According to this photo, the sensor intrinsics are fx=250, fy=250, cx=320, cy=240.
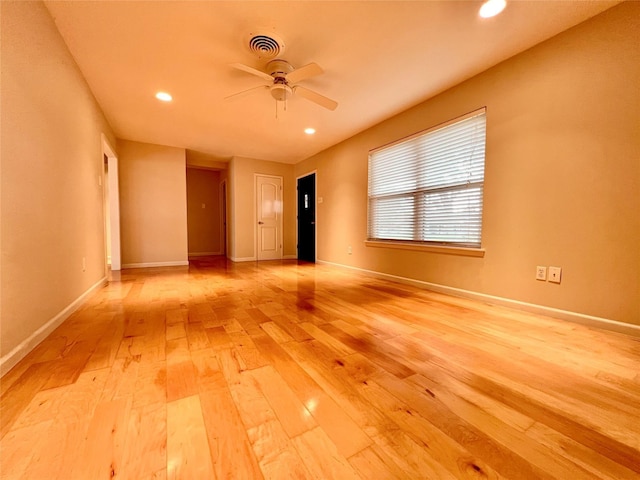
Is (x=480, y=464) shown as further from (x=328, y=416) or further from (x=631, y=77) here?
(x=631, y=77)

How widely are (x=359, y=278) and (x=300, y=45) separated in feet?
9.47

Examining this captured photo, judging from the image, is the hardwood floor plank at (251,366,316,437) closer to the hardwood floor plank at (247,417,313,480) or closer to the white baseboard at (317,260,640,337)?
the hardwood floor plank at (247,417,313,480)

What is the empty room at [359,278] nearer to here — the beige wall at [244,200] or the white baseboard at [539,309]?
the white baseboard at [539,309]

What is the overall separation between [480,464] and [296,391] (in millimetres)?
692

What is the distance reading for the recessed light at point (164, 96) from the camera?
2.88 meters

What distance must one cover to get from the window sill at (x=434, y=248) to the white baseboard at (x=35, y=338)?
11.1 feet

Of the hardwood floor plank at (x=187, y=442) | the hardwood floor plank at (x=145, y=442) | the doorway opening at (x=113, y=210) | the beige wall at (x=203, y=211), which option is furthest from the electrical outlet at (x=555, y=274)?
the beige wall at (x=203, y=211)

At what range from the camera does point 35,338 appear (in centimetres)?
153

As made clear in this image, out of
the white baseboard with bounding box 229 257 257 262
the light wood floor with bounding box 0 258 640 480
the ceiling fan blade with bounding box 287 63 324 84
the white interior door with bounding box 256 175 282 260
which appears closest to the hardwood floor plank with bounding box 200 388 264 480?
the light wood floor with bounding box 0 258 640 480

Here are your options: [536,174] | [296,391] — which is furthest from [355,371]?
[536,174]

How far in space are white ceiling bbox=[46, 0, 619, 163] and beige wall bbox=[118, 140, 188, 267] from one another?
136cm

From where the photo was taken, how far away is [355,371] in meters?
1.28

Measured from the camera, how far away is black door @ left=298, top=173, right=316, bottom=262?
5621 millimetres

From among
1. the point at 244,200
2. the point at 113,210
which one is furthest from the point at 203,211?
the point at 113,210
